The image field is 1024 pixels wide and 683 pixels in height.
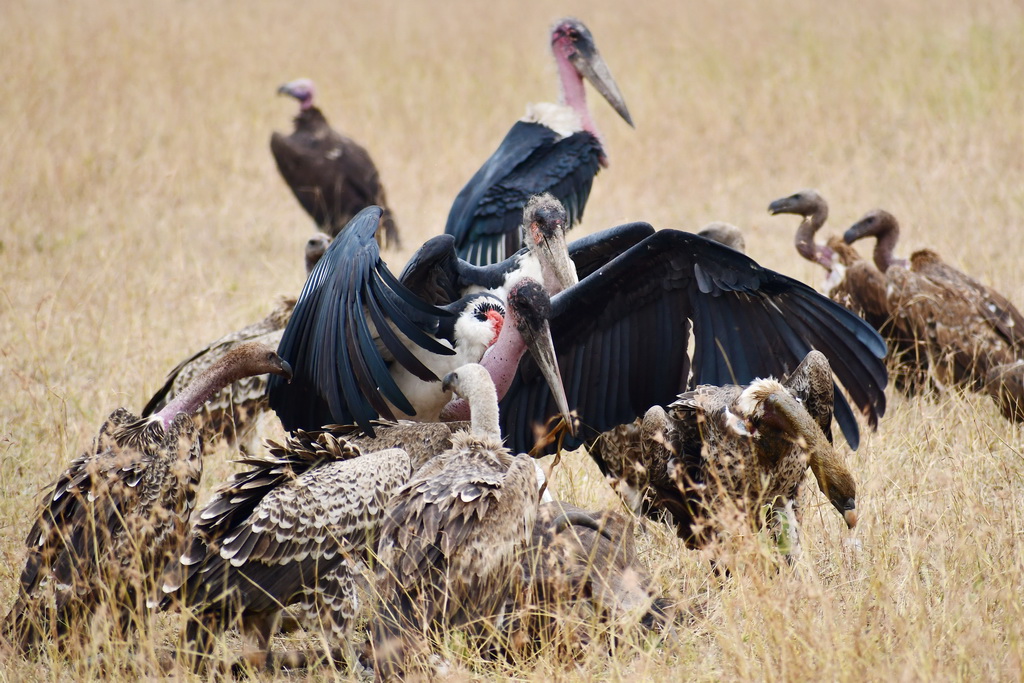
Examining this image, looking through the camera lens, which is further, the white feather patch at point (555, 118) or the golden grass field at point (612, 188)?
the white feather patch at point (555, 118)

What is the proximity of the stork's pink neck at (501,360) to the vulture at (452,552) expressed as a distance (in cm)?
98

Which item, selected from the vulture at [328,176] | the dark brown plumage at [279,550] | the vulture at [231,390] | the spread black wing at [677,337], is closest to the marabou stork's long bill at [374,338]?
the spread black wing at [677,337]

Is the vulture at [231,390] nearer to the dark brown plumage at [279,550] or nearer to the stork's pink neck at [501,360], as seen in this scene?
the stork's pink neck at [501,360]

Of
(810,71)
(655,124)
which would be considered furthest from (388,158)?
(810,71)

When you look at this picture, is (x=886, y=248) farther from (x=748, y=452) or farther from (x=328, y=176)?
(x=328, y=176)

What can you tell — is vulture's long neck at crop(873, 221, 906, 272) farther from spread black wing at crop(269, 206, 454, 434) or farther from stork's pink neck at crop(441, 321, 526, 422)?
spread black wing at crop(269, 206, 454, 434)

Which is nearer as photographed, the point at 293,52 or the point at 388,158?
the point at 388,158

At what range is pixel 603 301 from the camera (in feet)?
14.8

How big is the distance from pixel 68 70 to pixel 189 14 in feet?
14.0

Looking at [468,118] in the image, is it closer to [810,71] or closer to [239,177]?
[239,177]

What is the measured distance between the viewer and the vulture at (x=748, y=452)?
12.0ft

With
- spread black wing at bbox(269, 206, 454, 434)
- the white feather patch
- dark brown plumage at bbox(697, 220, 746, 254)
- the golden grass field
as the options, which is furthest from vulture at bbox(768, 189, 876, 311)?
spread black wing at bbox(269, 206, 454, 434)

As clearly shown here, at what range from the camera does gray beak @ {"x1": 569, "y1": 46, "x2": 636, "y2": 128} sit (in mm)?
7383

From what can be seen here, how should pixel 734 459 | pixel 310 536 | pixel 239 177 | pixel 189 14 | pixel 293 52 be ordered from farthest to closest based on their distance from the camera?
1. pixel 189 14
2. pixel 293 52
3. pixel 239 177
4. pixel 734 459
5. pixel 310 536
